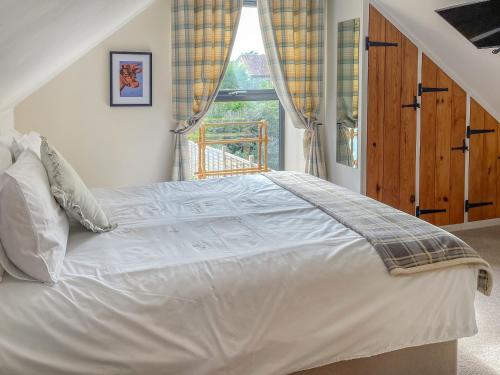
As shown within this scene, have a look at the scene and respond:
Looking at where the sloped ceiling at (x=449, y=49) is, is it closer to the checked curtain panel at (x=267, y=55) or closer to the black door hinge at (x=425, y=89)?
the black door hinge at (x=425, y=89)

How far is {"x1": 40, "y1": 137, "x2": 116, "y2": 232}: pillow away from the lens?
2143mm

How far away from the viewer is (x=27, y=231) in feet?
5.73

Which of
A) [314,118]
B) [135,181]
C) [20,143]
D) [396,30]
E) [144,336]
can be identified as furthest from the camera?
[314,118]

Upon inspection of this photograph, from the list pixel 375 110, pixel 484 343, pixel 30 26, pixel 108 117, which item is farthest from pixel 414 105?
pixel 30 26

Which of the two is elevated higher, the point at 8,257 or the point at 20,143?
the point at 20,143

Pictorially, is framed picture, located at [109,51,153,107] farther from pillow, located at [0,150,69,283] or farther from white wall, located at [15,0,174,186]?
pillow, located at [0,150,69,283]

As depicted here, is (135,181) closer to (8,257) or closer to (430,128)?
(430,128)

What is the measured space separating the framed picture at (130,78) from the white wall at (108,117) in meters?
0.05

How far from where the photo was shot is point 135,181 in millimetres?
4520

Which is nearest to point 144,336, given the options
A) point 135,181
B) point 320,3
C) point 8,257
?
point 8,257

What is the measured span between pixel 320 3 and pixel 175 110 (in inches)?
61.2

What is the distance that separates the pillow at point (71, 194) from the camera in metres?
2.14

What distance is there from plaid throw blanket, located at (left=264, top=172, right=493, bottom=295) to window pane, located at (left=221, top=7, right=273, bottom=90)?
2.49 meters

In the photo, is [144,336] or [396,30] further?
[396,30]
